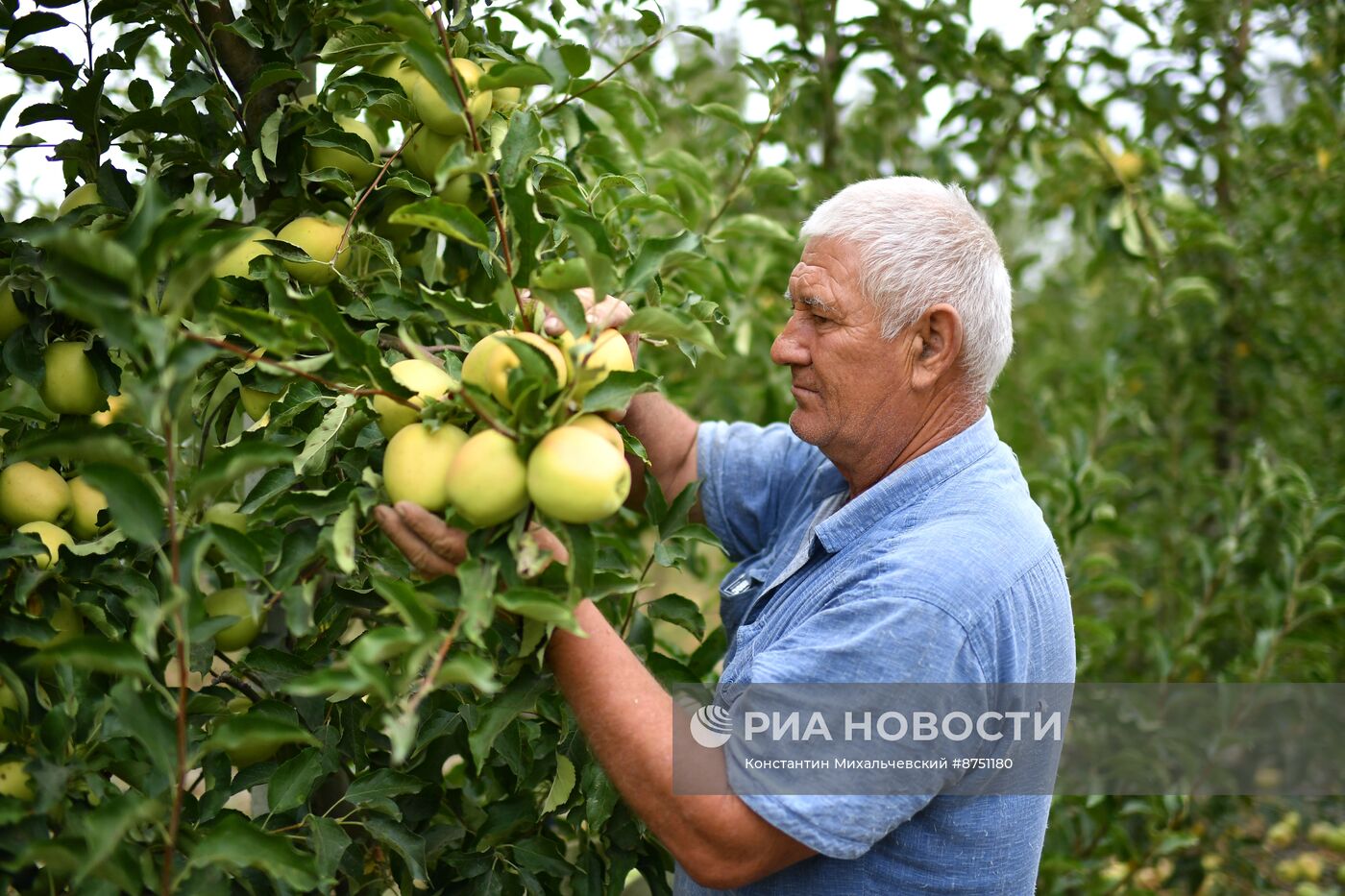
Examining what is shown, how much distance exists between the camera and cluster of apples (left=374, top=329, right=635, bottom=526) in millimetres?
977

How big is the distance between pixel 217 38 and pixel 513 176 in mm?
497

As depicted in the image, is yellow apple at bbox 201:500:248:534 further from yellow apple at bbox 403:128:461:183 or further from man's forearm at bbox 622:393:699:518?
man's forearm at bbox 622:393:699:518

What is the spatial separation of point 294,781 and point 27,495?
42 cm

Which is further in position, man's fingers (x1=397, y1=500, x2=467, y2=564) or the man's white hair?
the man's white hair

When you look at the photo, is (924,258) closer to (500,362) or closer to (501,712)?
(500,362)

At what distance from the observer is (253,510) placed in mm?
1081

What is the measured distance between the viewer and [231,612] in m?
1.24

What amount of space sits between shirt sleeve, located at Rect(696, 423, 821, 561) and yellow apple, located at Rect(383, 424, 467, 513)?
0.80m

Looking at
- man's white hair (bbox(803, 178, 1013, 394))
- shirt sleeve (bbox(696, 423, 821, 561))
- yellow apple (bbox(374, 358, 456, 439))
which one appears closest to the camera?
yellow apple (bbox(374, 358, 456, 439))

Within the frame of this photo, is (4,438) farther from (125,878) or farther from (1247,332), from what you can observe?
(1247,332)

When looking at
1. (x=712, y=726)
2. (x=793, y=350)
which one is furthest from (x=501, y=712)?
(x=793, y=350)

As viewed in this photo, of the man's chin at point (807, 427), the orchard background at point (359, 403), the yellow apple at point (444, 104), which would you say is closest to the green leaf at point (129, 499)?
the orchard background at point (359, 403)

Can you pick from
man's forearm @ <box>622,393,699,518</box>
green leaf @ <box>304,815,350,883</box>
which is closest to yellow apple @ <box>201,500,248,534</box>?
green leaf @ <box>304,815,350,883</box>

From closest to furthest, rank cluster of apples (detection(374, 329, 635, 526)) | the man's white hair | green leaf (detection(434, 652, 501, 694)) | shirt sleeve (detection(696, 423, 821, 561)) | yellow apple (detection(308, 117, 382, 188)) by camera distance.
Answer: green leaf (detection(434, 652, 501, 694)) < cluster of apples (detection(374, 329, 635, 526)) < yellow apple (detection(308, 117, 382, 188)) < the man's white hair < shirt sleeve (detection(696, 423, 821, 561))
